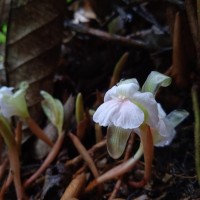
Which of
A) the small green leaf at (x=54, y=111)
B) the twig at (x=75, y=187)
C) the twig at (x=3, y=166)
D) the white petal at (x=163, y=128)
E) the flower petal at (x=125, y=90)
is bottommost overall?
the twig at (x=75, y=187)


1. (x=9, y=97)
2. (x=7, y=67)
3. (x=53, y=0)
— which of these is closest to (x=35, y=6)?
(x=53, y=0)

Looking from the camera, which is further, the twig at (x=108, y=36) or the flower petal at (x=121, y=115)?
the twig at (x=108, y=36)

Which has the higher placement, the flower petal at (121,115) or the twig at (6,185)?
the flower petal at (121,115)

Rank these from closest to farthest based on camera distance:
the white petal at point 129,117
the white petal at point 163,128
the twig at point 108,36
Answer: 1. the white petal at point 129,117
2. the white petal at point 163,128
3. the twig at point 108,36

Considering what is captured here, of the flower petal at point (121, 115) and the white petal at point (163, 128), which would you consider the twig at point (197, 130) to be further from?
the flower petal at point (121, 115)

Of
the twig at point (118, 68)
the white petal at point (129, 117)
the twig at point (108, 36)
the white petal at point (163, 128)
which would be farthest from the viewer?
the twig at point (108, 36)

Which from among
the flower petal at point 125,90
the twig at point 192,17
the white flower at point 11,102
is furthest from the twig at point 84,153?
the twig at point 192,17

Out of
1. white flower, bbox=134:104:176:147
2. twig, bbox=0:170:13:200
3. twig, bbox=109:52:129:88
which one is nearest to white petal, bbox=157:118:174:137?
white flower, bbox=134:104:176:147
